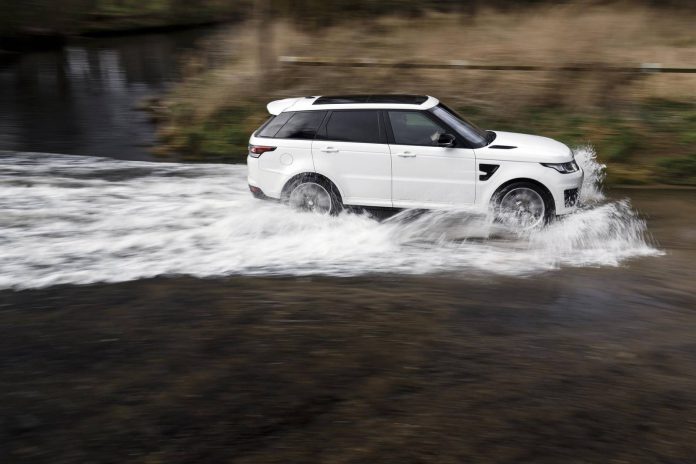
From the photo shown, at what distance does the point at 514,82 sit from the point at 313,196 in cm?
702

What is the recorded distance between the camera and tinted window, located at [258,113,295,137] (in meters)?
9.91

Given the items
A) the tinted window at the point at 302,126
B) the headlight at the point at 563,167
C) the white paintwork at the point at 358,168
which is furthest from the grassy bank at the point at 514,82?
the white paintwork at the point at 358,168

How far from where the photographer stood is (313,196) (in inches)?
389

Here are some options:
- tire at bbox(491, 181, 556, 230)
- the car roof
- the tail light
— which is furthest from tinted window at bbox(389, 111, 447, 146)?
the tail light

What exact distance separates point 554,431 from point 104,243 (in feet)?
22.0

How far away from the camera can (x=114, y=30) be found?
36.9 metres

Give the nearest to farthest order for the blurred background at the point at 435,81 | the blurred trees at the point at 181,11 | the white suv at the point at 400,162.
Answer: the white suv at the point at 400,162 → the blurred background at the point at 435,81 → the blurred trees at the point at 181,11

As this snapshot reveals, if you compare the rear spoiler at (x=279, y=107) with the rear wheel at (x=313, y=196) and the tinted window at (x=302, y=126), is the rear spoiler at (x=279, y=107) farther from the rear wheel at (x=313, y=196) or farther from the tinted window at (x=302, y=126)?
the rear wheel at (x=313, y=196)

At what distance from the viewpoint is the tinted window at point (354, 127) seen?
31.5 ft

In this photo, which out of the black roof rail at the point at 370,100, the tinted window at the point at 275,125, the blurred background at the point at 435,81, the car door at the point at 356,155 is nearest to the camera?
the car door at the point at 356,155

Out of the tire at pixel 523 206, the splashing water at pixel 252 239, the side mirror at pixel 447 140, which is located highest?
the side mirror at pixel 447 140

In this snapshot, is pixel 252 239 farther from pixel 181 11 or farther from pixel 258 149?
pixel 181 11

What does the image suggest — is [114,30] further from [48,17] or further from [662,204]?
[662,204]

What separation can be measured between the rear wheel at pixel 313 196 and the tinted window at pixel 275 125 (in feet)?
2.56
